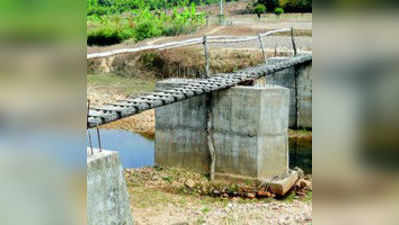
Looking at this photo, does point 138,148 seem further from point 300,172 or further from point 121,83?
point 121,83

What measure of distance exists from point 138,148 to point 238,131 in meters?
4.21

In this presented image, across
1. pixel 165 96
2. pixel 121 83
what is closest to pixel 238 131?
pixel 165 96

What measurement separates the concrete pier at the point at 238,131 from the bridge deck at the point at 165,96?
429 millimetres

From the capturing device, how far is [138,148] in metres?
14.2

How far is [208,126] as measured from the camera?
11094 millimetres

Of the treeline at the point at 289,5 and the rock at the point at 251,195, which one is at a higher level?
the treeline at the point at 289,5

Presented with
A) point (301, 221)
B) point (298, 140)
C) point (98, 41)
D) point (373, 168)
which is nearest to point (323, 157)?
point (373, 168)

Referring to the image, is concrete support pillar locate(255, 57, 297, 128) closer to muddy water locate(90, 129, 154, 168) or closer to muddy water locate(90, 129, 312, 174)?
muddy water locate(90, 129, 312, 174)

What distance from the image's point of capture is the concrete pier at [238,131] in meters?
10.7

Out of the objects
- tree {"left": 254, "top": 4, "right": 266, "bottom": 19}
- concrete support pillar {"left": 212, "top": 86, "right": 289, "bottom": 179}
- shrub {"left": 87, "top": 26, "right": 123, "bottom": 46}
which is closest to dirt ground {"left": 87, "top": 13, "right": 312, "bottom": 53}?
tree {"left": 254, "top": 4, "right": 266, "bottom": 19}

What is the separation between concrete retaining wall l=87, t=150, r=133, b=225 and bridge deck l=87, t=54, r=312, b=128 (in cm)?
83

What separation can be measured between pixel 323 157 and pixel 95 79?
853 inches

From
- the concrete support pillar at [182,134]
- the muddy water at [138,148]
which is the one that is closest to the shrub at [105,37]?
the muddy water at [138,148]

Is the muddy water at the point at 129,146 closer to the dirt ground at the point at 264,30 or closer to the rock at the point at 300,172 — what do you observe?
the rock at the point at 300,172
